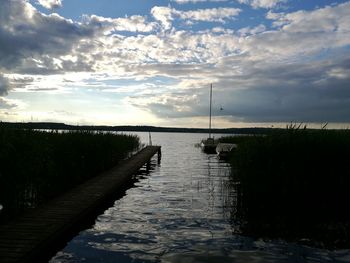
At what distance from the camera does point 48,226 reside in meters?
8.78

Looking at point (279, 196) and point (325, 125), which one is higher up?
point (325, 125)

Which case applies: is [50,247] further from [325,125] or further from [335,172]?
[325,125]

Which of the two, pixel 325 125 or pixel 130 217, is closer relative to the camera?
pixel 130 217

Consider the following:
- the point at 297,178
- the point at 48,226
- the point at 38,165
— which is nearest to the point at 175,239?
the point at 48,226

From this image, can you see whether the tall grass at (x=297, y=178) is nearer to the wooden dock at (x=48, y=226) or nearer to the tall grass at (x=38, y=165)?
the wooden dock at (x=48, y=226)

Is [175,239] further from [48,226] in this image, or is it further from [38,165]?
[38,165]

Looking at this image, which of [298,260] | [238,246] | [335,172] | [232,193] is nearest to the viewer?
[298,260]

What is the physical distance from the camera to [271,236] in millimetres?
9883

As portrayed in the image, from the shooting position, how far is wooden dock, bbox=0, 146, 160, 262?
719cm

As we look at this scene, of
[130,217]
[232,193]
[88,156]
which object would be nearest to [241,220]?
[130,217]

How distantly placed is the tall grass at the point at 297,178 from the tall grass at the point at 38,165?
621 cm

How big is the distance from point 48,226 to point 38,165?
8.55 feet

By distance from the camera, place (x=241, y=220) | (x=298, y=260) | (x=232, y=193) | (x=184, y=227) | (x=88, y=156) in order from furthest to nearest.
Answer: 1. (x=88, y=156)
2. (x=232, y=193)
3. (x=241, y=220)
4. (x=184, y=227)
5. (x=298, y=260)

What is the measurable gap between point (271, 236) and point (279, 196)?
123 inches
